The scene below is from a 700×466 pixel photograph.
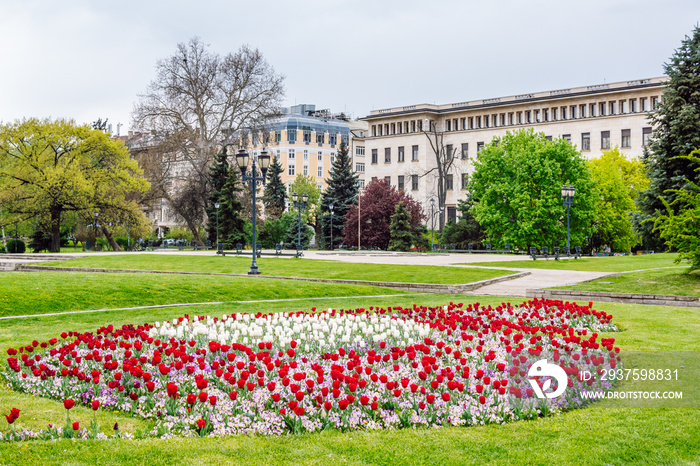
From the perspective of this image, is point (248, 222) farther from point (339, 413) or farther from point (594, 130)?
point (339, 413)

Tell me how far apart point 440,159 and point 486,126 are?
778 centimetres

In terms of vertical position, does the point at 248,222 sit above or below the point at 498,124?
below

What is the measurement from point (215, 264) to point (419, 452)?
1130 inches

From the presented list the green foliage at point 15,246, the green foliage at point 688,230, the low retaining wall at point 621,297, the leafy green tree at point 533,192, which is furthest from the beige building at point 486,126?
the low retaining wall at point 621,297

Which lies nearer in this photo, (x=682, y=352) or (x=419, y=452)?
(x=419, y=452)

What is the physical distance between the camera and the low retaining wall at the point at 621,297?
16.7 meters

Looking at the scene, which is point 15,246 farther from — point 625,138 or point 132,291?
point 625,138

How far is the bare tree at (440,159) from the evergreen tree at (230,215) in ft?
108

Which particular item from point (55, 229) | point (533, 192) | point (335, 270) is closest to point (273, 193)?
point (55, 229)

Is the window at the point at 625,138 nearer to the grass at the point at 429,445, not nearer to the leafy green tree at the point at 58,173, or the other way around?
the leafy green tree at the point at 58,173

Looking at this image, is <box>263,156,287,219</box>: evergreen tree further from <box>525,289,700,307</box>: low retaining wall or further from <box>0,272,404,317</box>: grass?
<box>525,289,700,307</box>: low retaining wall

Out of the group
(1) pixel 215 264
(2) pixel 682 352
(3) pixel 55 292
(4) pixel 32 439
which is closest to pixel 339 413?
(4) pixel 32 439

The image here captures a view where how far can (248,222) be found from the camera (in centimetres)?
6294

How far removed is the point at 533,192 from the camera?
51.0 metres
